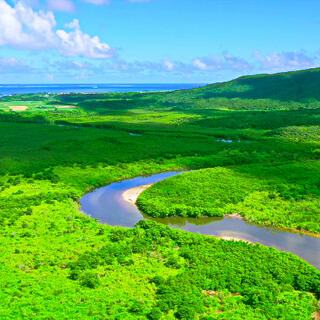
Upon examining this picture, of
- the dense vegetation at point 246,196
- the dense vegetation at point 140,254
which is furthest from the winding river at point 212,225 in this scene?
the dense vegetation at point 140,254

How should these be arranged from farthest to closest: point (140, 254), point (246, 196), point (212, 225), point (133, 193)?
point (133, 193), point (246, 196), point (212, 225), point (140, 254)

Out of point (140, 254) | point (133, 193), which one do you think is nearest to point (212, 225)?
point (140, 254)

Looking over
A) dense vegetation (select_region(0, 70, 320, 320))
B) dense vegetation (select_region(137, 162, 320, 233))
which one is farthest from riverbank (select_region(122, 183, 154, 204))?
dense vegetation (select_region(0, 70, 320, 320))

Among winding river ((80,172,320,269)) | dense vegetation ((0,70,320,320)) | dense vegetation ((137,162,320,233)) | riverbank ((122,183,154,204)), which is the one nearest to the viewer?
dense vegetation ((0,70,320,320))

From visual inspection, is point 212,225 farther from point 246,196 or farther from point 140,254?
point 140,254

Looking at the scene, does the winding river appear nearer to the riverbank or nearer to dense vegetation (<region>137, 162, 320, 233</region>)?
the riverbank

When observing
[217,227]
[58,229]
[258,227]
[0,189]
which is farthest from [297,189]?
[0,189]
